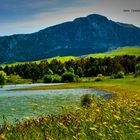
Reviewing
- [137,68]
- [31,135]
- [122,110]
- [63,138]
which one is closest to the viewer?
[63,138]

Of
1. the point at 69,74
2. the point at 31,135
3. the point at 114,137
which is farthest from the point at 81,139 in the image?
the point at 69,74

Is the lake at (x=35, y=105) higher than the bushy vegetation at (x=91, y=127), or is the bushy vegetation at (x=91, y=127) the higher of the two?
the bushy vegetation at (x=91, y=127)

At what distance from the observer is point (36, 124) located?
66.0 feet

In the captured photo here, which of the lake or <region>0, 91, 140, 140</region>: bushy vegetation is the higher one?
<region>0, 91, 140, 140</region>: bushy vegetation

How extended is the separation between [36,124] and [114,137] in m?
8.09

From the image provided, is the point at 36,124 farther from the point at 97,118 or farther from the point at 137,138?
the point at 137,138

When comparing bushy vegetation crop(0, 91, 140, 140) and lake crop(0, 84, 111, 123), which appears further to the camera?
lake crop(0, 84, 111, 123)

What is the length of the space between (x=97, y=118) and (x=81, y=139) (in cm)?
465

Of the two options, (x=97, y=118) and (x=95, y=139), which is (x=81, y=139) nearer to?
(x=95, y=139)

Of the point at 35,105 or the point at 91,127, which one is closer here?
the point at 35,105

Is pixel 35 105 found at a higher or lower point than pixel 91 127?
higher

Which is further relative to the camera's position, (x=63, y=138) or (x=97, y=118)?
(x=97, y=118)

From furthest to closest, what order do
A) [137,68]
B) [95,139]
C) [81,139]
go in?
[137,68]
[95,139]
[81,139]

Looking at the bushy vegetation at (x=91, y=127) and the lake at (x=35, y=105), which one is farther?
the lake at (x=35, y=105)
